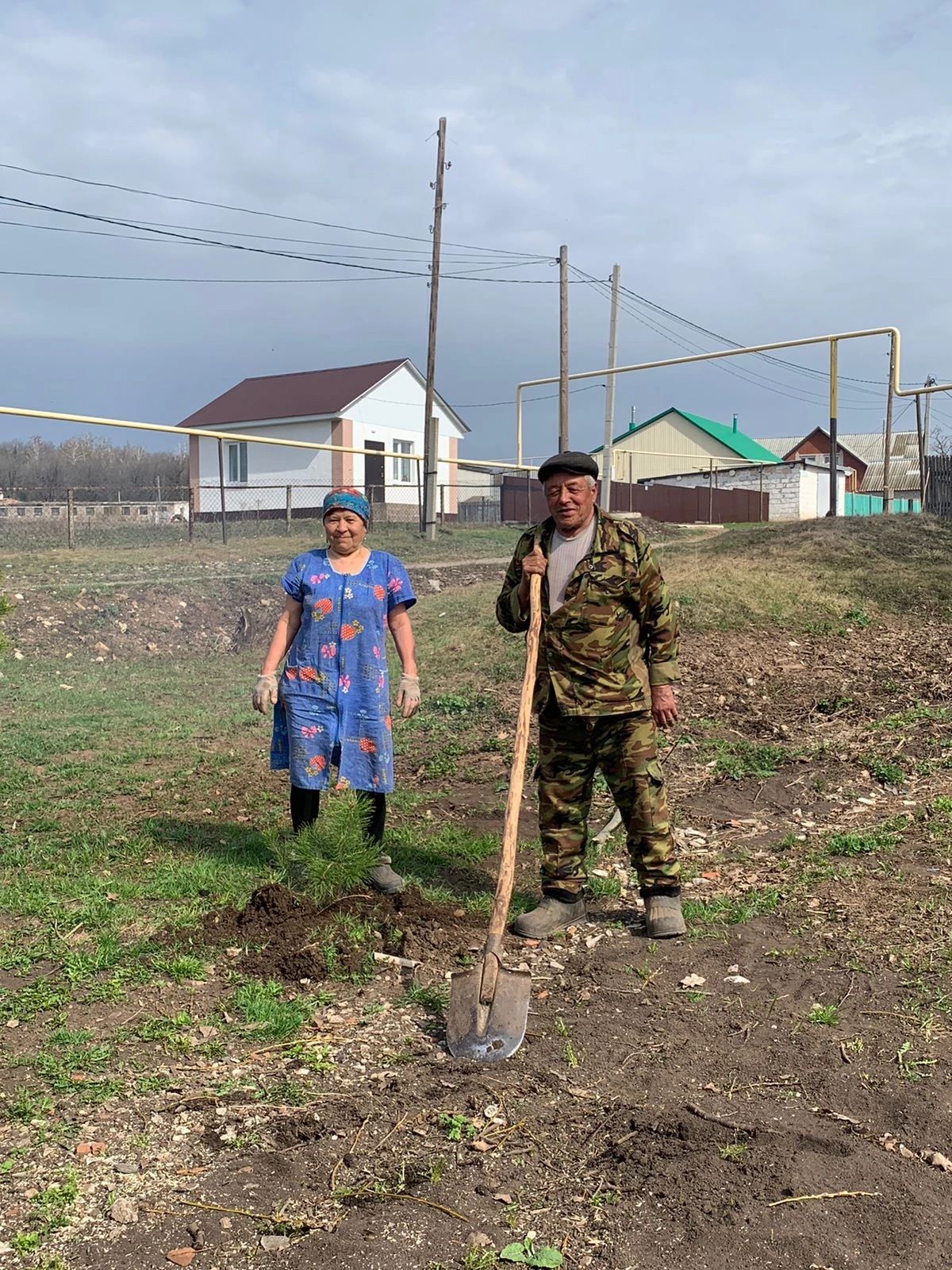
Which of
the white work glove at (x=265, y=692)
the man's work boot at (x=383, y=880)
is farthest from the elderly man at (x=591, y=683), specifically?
the white work glove at (x=265, y=692)

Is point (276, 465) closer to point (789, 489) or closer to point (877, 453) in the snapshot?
point (789, 489)

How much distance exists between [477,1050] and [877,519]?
40.6 feet

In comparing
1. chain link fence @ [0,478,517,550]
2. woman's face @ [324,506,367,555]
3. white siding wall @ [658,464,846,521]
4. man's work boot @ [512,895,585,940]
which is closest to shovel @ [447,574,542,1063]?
man's work boot @ [512,895,585,940]

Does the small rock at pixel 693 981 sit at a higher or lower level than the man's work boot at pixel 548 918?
lower

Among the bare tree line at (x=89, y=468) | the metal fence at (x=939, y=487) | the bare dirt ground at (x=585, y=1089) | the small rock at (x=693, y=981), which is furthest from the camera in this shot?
the bare tree line at (x=89, y=468)

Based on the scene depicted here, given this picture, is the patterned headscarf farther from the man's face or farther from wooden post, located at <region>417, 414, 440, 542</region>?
wooden post, located at <region>417, 414, 440, 542</region>

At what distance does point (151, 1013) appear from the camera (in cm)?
375

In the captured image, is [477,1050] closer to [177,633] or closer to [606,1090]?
[606,1090]

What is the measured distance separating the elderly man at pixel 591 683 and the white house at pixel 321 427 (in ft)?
79.2

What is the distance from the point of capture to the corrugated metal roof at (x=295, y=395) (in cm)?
3247

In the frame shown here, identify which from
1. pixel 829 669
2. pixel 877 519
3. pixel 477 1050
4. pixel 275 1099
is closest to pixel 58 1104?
pixel 275 1099

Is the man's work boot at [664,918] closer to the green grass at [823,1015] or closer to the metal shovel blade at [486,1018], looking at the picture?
the green grass at [823,1015]

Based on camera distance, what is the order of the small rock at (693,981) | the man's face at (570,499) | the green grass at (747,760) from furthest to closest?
the green grass at (747,760)
the man's face at (570,499)
the small rock at (693,981)

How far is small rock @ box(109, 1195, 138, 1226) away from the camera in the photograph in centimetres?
262
